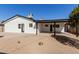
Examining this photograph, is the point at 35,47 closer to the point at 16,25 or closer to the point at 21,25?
the point at 21,25

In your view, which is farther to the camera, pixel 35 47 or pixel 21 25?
pixel 21 25

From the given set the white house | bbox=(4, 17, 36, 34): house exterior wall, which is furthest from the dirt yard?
bbox=(4, 17, 36, 34): house exterior wall

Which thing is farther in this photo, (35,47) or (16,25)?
(16,25)

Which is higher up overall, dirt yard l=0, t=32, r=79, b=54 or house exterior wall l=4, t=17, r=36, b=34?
house exterior wall l=4, t=17, r=36, b=34

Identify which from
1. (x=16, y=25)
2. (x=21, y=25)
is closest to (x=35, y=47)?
(x=21, y=25)

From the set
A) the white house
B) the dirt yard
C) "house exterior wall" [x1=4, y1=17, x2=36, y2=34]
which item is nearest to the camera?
the dirt yard

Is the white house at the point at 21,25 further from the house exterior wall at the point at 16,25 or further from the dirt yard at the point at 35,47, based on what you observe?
the dirt yard at the point at 35,47

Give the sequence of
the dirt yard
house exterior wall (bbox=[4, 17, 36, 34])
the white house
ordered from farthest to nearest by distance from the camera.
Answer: house exterior wall (bbox=[4, 17, 36, 34]) < the white house < the dirt yard

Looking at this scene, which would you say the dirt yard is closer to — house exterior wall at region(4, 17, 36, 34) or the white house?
the white house

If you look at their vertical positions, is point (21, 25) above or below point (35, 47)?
above
